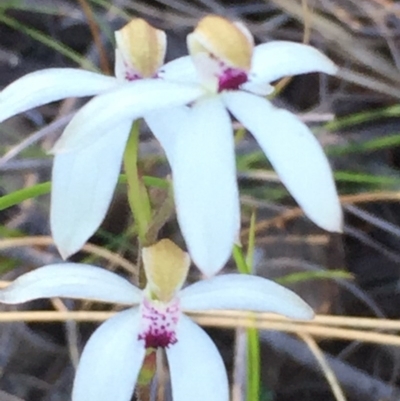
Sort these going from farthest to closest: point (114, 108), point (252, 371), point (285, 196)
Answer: point (285, 196), point (252, 371), point (114, 108)

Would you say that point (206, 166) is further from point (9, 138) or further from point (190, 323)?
point (9, 138)

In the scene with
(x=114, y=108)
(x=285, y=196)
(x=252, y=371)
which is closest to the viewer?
(x=114, y=108)

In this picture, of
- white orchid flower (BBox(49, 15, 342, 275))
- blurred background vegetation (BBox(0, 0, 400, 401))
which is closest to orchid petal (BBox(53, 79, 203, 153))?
white orchid flower (BBox(49, 15, 342, 275))

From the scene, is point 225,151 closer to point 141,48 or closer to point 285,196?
point 141,48

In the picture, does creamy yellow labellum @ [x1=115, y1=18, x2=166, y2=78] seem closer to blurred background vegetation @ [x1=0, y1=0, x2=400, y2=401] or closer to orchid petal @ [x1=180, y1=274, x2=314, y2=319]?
orchid petal @ [x1=180, y1=274, x2=314, y2=319]

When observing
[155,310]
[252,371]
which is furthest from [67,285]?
[252,371]

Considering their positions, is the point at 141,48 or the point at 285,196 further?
the point at 285,196
